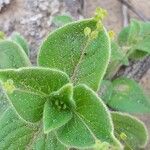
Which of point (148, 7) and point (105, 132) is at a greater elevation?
point (105, 132)

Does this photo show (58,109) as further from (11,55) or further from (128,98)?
(128,98)

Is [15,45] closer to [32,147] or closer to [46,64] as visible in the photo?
[46,64]

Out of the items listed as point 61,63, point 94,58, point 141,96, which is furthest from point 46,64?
point 141,96

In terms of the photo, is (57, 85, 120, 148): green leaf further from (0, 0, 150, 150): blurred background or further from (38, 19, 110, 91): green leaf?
(0, 0, 150, 150): blurred background

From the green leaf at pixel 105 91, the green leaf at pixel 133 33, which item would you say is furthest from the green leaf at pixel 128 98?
the green leaf at pixel 133 33

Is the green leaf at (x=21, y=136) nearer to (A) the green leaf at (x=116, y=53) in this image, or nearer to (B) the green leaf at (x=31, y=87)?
(B) the green leaf at (x=31, y=87)

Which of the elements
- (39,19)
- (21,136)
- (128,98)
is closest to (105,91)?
(128,98)
